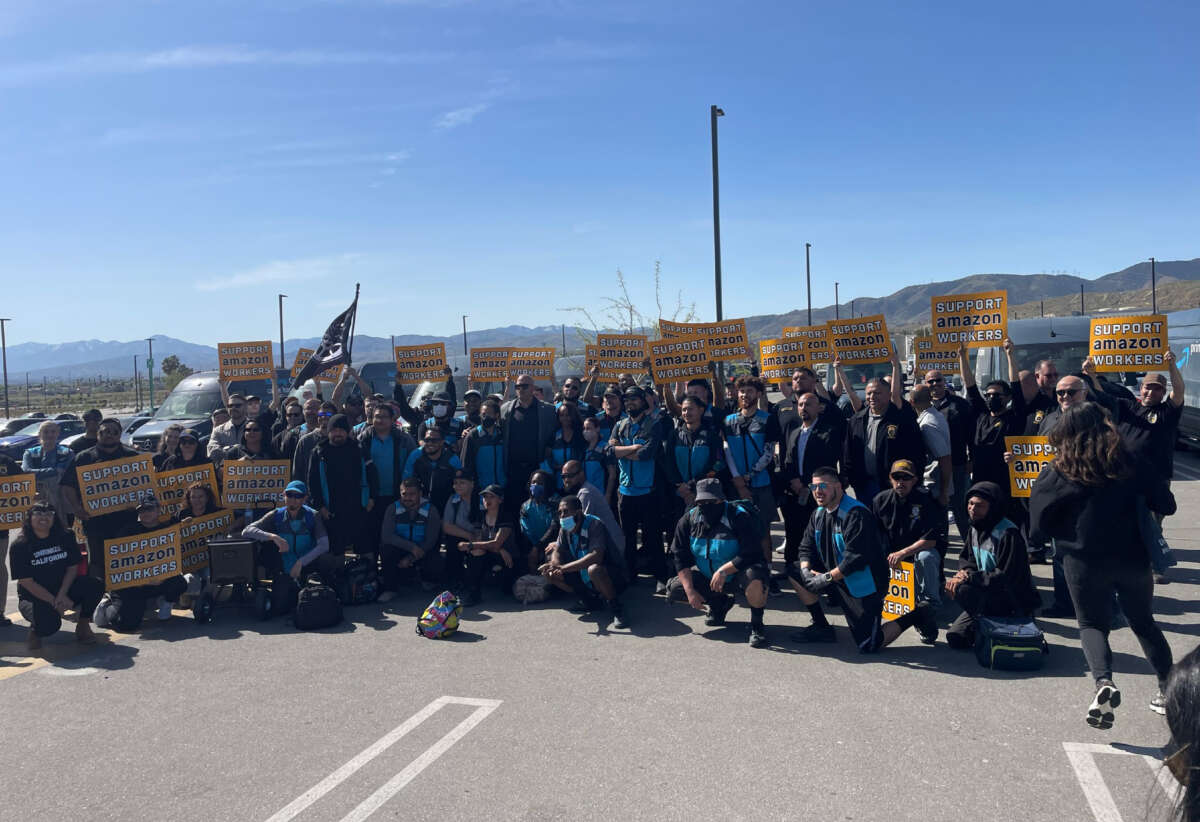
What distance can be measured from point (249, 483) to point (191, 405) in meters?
12.2

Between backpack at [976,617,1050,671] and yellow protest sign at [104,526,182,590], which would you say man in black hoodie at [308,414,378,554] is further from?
backpack at [976,617,1050,671]

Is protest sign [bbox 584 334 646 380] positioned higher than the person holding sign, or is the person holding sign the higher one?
protest sign [bbox 584 334 646 380]

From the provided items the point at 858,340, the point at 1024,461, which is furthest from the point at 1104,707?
the point at 858,340

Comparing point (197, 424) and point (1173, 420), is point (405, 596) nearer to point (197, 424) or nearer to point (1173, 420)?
point (1173, 420)

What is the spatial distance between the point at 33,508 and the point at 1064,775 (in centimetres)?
841

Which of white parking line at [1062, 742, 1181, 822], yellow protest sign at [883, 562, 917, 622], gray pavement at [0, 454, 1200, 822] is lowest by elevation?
gray pavement at [0, 454, 1200, 822]

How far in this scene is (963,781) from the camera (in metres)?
4.48

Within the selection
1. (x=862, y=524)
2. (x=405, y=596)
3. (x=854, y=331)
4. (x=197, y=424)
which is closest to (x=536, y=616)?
(x=405, y=596)

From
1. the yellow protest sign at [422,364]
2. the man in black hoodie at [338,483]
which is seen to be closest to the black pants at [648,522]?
the man in black hoodie at [338,483]

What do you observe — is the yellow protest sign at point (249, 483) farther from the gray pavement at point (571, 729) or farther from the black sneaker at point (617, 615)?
the black sneaker at point (617, 615)

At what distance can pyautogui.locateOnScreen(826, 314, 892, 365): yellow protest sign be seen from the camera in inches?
392

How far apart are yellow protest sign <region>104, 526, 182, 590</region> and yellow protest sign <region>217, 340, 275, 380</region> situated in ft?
16.4

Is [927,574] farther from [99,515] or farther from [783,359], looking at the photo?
[99,515]

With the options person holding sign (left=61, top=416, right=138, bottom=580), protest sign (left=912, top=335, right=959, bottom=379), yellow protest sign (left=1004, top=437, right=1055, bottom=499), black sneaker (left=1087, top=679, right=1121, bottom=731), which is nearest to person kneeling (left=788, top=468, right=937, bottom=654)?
yellow protest sign (left=1004, top=437, right=1055, bottom=499)
